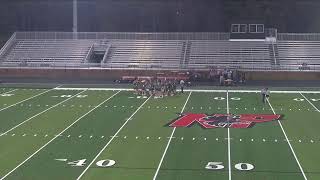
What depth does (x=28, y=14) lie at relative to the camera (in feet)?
158

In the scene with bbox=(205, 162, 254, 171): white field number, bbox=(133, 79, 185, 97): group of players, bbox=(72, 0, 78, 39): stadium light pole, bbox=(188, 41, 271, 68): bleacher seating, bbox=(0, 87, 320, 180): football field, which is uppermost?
bbox=(72, 0, 78, 39): stadium light pole

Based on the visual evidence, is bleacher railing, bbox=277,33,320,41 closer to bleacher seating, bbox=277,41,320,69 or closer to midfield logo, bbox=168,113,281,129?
bleacher seating, bbox=277,41,320,69

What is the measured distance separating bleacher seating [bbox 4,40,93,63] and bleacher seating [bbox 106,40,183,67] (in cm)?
211

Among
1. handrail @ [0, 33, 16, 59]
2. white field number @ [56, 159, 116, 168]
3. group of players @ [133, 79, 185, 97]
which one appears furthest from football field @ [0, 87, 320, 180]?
handrail @ [0, 33, 16, 59]

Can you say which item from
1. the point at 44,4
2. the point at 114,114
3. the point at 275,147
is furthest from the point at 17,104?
the point at 44,4

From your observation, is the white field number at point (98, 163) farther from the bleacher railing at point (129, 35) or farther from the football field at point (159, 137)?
the bleacher railing at point (129, 35)

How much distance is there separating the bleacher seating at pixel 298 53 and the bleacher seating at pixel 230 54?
98 cm

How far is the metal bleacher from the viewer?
42031mm

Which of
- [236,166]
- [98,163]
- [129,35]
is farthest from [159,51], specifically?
[236,166]

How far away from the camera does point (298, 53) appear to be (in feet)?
141

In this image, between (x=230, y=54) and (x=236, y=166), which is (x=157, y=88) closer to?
(x=230, y=54)

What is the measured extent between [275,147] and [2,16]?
32326 mm

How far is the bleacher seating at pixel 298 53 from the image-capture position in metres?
41.6

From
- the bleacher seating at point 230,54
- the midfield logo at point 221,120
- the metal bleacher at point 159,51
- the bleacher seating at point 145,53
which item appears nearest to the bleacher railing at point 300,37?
the metal bleacher at point 159,51
